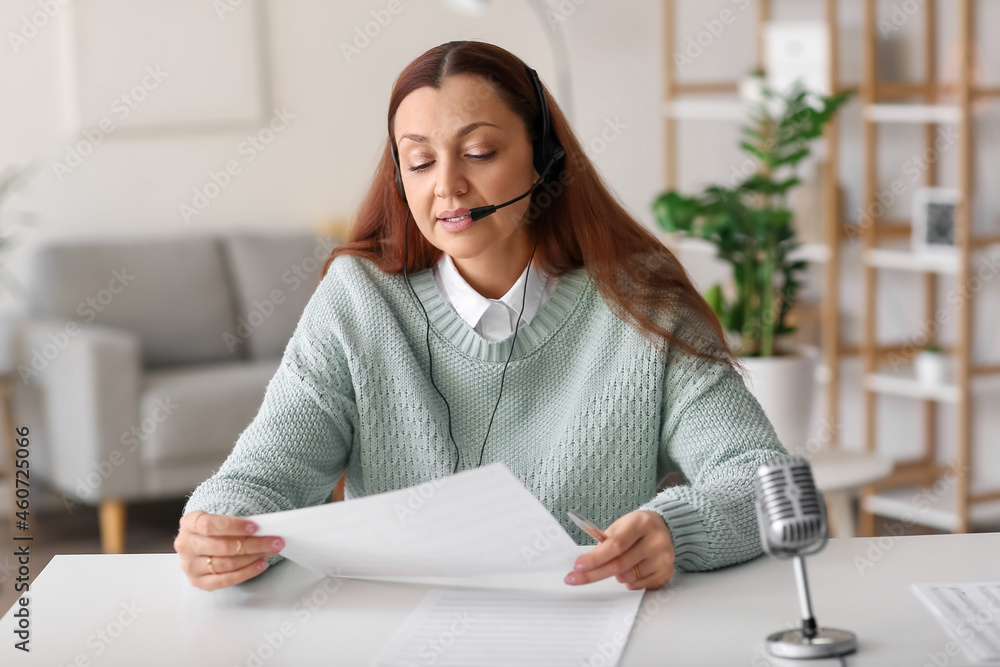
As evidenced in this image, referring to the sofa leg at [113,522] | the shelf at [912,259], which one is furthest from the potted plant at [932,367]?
the sofa leg at [113,522]

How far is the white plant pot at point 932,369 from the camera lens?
9.54 feet

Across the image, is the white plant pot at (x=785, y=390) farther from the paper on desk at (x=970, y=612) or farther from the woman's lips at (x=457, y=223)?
the paper on desk at (x=970, y=612)

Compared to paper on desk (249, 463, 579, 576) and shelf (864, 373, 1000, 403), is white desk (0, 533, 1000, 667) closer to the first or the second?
paper on desk (249, 463, 579, 576)

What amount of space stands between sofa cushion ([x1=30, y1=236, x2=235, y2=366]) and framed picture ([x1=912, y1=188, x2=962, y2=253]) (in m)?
2.00

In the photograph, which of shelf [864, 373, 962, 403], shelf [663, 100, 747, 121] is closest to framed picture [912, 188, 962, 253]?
shelf [864, 373, 962, 403]

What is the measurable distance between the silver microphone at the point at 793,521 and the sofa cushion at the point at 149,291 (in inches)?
111

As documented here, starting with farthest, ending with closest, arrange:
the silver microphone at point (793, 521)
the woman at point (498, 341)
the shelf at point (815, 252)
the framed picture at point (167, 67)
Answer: the framed picture at point (167, 67) → the shelf at point (815, 252) → the woman at point (498, 341) → the silver microphone at point (793, 521)

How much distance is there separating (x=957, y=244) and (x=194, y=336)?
2143 mm

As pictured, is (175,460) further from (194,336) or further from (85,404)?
(194,336)

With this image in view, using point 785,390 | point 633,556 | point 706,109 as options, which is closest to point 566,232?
point 633,556

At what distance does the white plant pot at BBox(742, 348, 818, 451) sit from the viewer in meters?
2.05

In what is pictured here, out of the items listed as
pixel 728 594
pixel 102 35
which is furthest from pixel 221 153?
pixel 728 594

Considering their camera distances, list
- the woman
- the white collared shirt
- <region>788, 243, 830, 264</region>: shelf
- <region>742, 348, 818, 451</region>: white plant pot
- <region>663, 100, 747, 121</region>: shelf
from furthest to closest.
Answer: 1. <region>663, 100, 747, 121</region>: shelf
2. <region>788, 243, 830, 264</region>: shelf
3. <region>742, 348, 818, 451</region>: white plant pot
4. the white collared shirt
5. the woman

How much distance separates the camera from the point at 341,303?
53.7 inches
